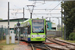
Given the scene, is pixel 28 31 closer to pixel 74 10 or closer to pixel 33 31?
pixel 33 31

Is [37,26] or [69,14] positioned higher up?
[69,14]

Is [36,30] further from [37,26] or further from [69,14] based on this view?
[69,14]

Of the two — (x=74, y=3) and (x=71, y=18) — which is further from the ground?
(x=74, y=3)

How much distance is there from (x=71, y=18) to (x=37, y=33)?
8592 millimetres

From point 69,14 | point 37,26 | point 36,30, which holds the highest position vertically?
point 69,14

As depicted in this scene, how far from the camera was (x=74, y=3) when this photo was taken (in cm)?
2969

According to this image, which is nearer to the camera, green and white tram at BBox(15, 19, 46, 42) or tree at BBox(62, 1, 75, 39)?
green and white tram at BBox(15, 19, 46, 42)

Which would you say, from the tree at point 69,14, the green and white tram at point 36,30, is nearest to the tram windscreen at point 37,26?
the green and white tram at point 36,30

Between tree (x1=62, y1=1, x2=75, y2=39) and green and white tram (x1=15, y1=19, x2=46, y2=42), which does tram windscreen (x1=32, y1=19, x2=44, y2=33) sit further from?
tree (x1=62, y1=1, x2=75, y2=39)

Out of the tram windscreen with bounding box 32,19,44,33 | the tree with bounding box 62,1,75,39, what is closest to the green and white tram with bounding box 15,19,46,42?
the tram windscreen with bounding box 32,19,44,33

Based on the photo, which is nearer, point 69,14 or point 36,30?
point 36,30

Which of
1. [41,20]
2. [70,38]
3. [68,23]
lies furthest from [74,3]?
[41,20]

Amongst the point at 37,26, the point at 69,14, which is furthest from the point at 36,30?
the point at 69,14

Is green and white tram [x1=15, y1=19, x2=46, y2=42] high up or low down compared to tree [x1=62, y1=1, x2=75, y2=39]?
down
